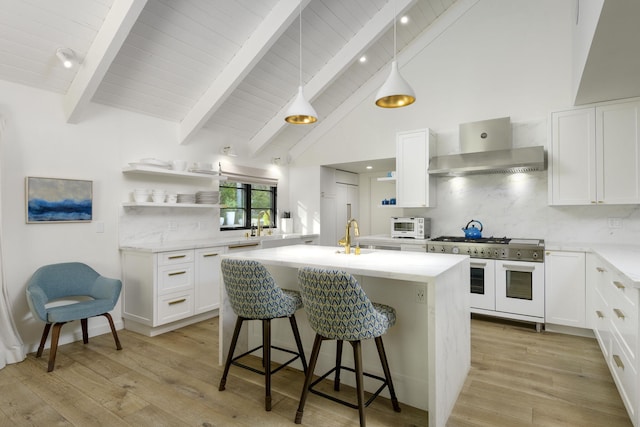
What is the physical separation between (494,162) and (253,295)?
120 inches

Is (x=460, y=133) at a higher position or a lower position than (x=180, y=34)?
lower

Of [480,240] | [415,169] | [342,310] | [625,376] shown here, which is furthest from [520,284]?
[342,310]

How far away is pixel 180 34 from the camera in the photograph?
337 cm

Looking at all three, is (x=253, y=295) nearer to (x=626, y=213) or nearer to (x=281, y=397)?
(x=281, y=397)

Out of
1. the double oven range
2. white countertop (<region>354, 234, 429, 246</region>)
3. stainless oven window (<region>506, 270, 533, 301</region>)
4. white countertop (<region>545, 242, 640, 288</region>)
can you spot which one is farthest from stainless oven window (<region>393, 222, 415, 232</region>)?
white countertop (<region>545, 242, 640, 288</region>)

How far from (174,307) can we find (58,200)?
1511mm

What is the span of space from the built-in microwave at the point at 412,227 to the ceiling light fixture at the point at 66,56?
3.91m

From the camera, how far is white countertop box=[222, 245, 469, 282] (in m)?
1.93

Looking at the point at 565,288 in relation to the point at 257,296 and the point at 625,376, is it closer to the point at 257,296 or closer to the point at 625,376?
the point at 625,376

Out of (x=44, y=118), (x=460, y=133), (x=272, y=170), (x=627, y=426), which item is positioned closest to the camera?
(x=627, y=426)

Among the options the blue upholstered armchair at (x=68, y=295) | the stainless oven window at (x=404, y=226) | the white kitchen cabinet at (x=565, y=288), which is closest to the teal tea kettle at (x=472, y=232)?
the stainless oven window at (x=404, y=226)

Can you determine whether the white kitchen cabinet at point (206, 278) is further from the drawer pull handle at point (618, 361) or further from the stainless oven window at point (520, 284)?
the drawer pull handle at point (618, 361)

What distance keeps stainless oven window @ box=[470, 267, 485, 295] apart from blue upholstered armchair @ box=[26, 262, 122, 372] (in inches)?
144

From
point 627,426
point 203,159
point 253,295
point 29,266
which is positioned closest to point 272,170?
point 203,159
